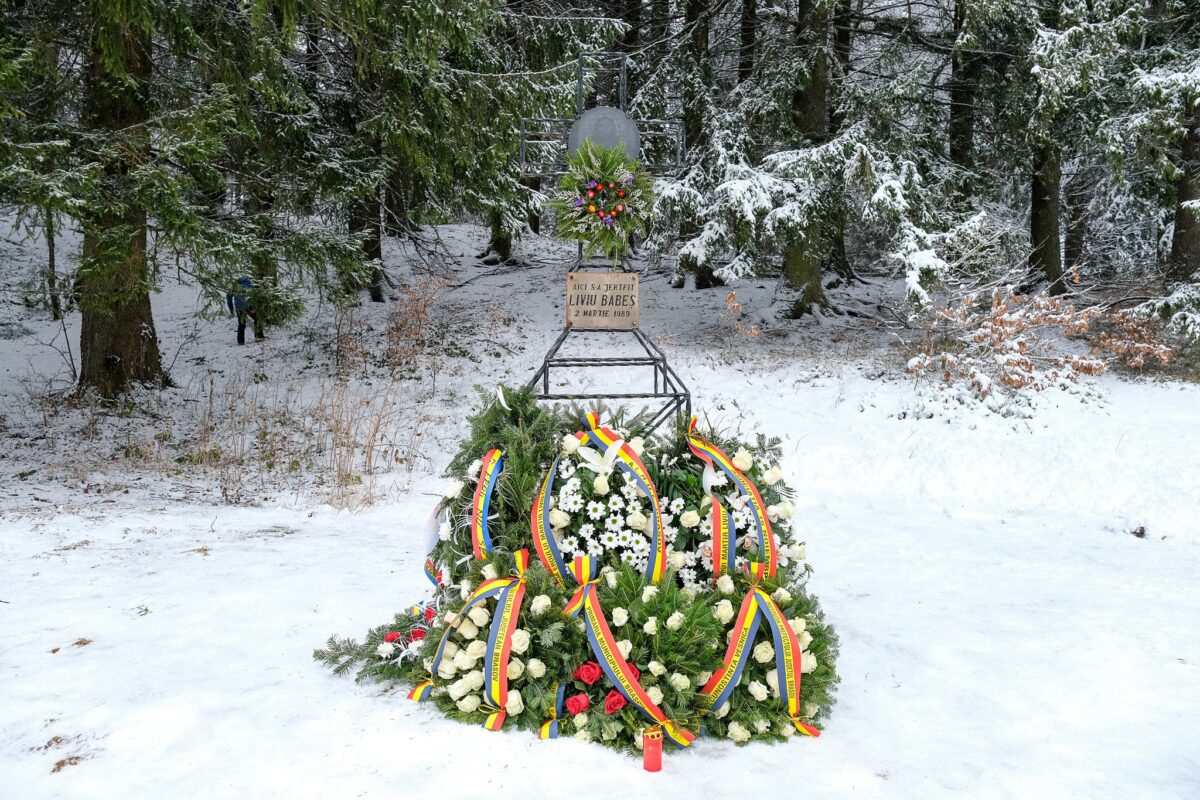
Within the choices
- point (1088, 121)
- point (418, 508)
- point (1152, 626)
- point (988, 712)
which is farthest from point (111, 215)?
point (1088, 121)

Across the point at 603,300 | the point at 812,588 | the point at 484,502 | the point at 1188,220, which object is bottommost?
the point at 812,588

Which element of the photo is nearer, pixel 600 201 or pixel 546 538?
pixel 546 538

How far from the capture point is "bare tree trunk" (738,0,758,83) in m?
12.0

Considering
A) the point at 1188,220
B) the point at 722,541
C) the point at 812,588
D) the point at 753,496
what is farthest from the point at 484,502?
the point at 1188,220

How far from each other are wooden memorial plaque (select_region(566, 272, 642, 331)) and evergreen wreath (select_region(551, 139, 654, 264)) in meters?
0.15

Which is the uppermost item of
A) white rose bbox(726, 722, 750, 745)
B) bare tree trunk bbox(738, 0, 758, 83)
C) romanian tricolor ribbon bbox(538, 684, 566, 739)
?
bare tree trunk bbox(738, 0, 758, 83)

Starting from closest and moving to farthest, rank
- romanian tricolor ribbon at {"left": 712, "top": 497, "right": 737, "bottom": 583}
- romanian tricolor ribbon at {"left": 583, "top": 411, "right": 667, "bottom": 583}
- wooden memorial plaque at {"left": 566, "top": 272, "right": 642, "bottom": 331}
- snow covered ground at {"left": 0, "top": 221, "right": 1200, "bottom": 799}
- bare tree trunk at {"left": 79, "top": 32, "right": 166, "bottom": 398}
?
snow covered ground at {"left": 0, "top": 221, "right": 1200, "bottom": 799}
romanian tricolor ribbon at {"left": 583, "top": 411, "right": 667, "bottom": 583}
romanian tricolor ribbon at {"left": 712, "top": 497, "right": 737, "bottom": 583}
wooden memorial plaque at {"left": 566, "top": 272, "right": 642, "bottom": 331}
bare tree trunk at {"left": 79, "top": 32, "right": 166, "bottom": 398}

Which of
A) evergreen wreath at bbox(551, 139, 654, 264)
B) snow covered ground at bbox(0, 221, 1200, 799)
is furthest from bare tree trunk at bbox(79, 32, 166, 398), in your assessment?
evergreen wreath at bbox(551, 139, 654, 264)

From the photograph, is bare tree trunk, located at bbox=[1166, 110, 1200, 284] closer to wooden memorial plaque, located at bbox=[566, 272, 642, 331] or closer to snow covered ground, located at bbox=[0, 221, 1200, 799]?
snow covered ground, located at bbox=[0, 221, 1200, 799]

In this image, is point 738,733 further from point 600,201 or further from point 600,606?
point 600,201

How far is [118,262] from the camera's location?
596 centimetres

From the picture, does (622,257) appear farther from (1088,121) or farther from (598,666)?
(1088,121)

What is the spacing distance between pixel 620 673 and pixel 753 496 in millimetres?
892

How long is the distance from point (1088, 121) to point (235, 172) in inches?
390
